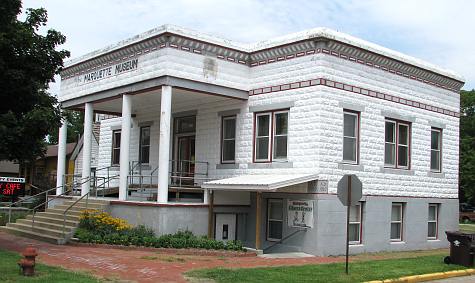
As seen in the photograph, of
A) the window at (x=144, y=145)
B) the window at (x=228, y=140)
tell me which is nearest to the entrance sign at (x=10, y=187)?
the window at (x=144, y=145)

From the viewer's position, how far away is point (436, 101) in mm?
23484

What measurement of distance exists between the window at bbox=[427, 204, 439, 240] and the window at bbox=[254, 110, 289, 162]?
770 cm

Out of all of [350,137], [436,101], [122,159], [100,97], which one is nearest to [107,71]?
[100,97]

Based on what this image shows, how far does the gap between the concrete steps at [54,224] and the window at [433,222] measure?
12.8 m

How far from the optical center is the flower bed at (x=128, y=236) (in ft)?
57.0

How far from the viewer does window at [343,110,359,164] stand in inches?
773

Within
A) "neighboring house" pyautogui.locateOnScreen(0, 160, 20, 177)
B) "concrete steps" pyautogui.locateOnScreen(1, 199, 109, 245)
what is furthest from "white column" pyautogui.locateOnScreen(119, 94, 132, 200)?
"neighboring house" pyautogui.locateOnScreen(0, 160, 20, 177)

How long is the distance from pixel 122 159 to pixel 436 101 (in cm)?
1269

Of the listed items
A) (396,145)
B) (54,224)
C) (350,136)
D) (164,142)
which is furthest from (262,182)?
(54,224)

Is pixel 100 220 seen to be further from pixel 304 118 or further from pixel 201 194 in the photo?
pixel 304 118

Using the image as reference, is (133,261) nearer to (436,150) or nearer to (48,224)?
(48,224)

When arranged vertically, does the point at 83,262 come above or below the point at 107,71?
below

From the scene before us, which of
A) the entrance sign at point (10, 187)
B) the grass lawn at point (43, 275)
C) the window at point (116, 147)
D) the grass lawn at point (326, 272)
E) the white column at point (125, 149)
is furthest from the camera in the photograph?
the entrance sign at point (10, 187)

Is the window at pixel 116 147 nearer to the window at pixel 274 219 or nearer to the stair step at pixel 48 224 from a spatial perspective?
the stair step at pixel 48 224
